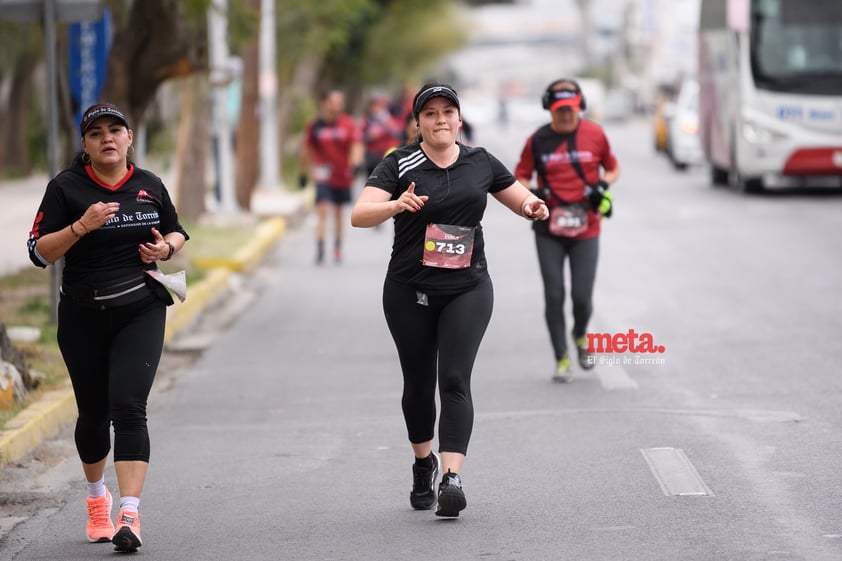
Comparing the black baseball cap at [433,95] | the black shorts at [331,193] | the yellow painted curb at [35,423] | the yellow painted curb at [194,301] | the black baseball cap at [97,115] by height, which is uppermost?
the black baseball cap at [433,95]

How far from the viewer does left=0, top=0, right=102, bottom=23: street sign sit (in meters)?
11.8

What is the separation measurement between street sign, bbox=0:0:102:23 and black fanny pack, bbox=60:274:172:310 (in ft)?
18.7

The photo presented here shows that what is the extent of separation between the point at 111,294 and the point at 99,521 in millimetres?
991

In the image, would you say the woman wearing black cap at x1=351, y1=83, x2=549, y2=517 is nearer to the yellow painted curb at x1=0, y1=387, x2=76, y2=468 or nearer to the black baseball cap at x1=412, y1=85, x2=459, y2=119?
the black baseball cap at x1=412, y1=85, x2=459, y2=119

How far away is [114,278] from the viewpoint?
6461 mm

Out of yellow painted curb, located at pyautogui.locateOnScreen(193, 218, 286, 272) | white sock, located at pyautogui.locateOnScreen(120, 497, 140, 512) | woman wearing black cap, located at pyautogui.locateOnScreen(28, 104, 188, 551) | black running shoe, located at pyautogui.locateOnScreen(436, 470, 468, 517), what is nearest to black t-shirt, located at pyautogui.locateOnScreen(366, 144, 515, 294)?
black running shoe, located at pyautogui.locateOnScreen(436, 470, 468, 517)

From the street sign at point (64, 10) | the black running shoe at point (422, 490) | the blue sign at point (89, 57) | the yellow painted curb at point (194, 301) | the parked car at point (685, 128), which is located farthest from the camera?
the parked car at point (685, 128)

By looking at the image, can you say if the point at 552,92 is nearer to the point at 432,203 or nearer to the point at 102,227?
the point at 432,203

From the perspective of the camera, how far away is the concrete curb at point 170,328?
8555mm

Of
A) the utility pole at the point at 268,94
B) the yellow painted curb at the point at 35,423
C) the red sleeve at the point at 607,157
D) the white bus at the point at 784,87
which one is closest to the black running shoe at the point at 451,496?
the yellow painted curb at the point at 35,423

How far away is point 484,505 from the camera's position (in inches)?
274

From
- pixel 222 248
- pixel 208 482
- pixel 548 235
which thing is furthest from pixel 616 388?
pixel 222 248

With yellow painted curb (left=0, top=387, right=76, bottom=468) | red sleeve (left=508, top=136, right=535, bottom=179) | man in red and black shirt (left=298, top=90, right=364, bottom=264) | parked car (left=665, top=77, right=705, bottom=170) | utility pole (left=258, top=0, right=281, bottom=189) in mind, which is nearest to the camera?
yellow painted curb (left=0, top=387, right=76, bottom=468)

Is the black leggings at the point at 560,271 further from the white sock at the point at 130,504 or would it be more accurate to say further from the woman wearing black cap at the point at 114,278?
the white sock at the point at 130,504
